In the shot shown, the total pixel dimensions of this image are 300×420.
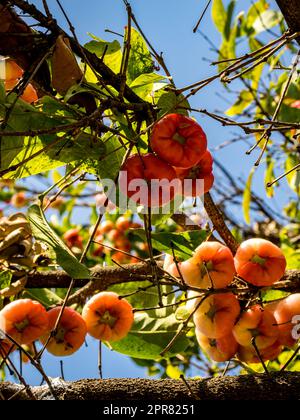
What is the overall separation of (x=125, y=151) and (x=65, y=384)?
0.50 m

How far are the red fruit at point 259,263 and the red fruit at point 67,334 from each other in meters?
0.38

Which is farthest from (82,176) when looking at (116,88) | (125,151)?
(116,88)

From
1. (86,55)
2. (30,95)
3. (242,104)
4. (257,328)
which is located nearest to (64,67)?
(86,55)

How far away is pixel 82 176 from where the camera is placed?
1593 millimetres

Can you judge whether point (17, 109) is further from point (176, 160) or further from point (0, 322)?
point (0, 322)

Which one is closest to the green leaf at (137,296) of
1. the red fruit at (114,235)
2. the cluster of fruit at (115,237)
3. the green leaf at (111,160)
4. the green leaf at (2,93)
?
the green leaf at (111,160)

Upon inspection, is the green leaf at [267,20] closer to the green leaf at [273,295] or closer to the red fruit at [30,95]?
the green leaf at [273,295]

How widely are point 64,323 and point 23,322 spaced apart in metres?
0.09

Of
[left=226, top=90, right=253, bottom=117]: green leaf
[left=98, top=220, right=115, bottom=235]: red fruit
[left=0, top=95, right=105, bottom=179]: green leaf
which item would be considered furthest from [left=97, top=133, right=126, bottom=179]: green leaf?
[left=98, top=220, right=115, bottom=235]: red fruit

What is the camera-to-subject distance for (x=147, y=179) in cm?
128

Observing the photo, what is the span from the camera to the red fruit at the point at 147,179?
1.29 metres

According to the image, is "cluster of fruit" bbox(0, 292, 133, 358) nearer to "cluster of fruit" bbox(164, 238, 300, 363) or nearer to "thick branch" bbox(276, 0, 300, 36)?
"cluster of fruit" bbox(164, 238, 300, 363)

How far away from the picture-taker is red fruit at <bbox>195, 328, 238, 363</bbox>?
5.05 feet

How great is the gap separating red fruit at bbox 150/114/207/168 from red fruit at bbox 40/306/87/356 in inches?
17.5
